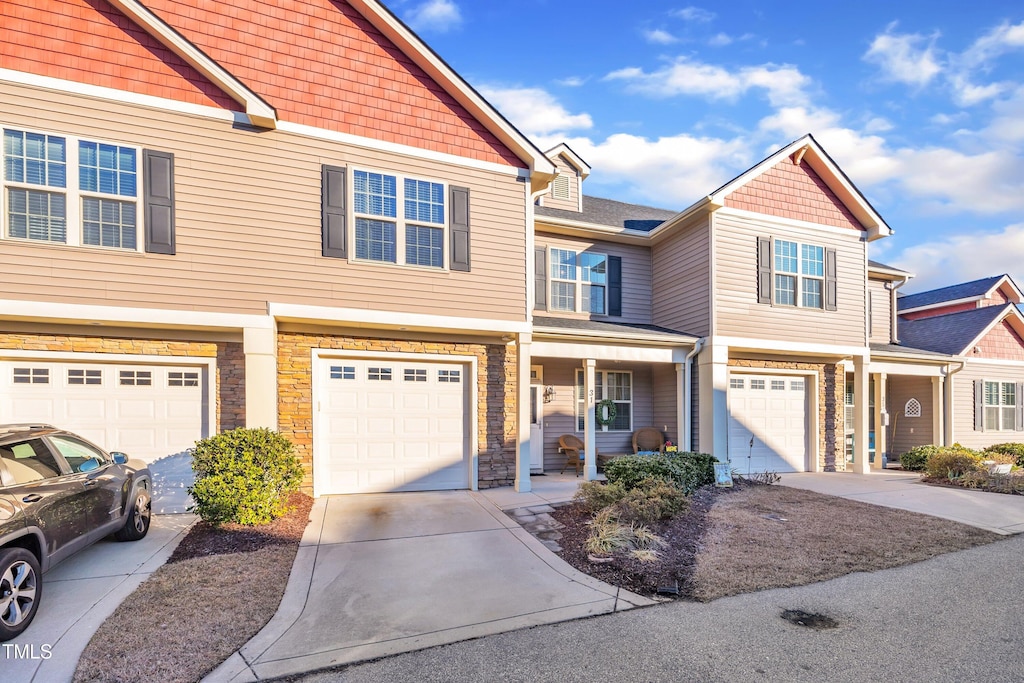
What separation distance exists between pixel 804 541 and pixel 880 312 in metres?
12.4

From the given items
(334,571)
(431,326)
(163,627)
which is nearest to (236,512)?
(334,571)

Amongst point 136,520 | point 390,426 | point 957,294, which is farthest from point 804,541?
point 957,294

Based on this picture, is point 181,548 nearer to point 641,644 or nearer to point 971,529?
point 641,644

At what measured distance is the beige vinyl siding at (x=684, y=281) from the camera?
449 inches

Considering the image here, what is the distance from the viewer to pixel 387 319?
8.54 meters

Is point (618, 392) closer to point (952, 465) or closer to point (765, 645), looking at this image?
point (952, 465)

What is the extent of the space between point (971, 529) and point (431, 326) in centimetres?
849

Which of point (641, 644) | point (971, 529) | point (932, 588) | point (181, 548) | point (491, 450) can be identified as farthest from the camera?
point (491, 450)

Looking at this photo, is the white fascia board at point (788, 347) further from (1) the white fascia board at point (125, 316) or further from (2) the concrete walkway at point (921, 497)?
(1) the white fascia board at point (125, 316)

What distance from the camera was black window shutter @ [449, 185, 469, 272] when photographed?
356 inches

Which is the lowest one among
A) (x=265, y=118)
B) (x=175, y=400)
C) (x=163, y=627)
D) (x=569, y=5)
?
(x=163, y=627)

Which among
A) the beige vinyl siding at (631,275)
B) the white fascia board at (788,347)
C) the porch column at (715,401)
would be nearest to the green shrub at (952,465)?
the white fascia board at (788,347)

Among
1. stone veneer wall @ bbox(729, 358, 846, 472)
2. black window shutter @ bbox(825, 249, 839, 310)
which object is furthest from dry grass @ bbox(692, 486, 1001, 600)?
black window shutter @ bbox(825, 249, 839, 310)

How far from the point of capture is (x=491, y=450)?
9.48 m
